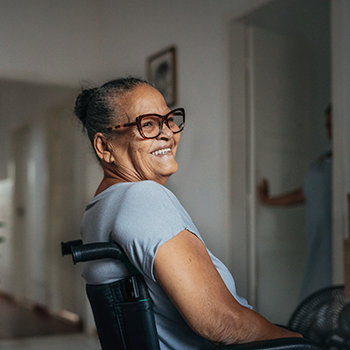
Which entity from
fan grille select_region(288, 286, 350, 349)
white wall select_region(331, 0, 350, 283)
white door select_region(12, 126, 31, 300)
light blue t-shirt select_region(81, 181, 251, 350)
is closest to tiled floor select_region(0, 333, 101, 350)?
white door select_region(12, 126, 31, 300)

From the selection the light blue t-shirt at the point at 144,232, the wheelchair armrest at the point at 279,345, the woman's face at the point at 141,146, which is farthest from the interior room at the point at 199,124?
the wheelchair armrest at the point at 279,345

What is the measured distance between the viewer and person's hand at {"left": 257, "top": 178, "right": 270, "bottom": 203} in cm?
242

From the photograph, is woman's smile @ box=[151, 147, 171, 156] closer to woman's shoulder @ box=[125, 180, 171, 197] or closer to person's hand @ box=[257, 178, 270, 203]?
woman's shoulder @ box=[125, 180, 171, 197]

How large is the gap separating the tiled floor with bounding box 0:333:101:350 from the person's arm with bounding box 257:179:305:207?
1716 mm

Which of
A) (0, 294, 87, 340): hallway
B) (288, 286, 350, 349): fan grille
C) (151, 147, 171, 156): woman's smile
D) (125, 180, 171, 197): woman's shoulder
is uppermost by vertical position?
(151, 147, 171, 156): woman's smile

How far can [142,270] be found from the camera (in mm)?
758

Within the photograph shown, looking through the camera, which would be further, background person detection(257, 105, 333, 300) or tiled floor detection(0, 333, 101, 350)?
tiled floor detection(0, 333, 101, 350)

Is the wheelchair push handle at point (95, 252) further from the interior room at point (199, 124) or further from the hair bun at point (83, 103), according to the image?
the interior room at point (199, 124)

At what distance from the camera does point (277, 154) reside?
2.39 m

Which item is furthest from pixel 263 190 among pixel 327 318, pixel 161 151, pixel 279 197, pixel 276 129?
pixel 161 151

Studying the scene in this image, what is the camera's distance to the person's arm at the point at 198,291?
0.72 metres

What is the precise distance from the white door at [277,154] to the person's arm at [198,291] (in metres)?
1.60

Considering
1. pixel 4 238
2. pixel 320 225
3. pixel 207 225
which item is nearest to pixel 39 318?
pixel 4 238

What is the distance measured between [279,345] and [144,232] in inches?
12.4
